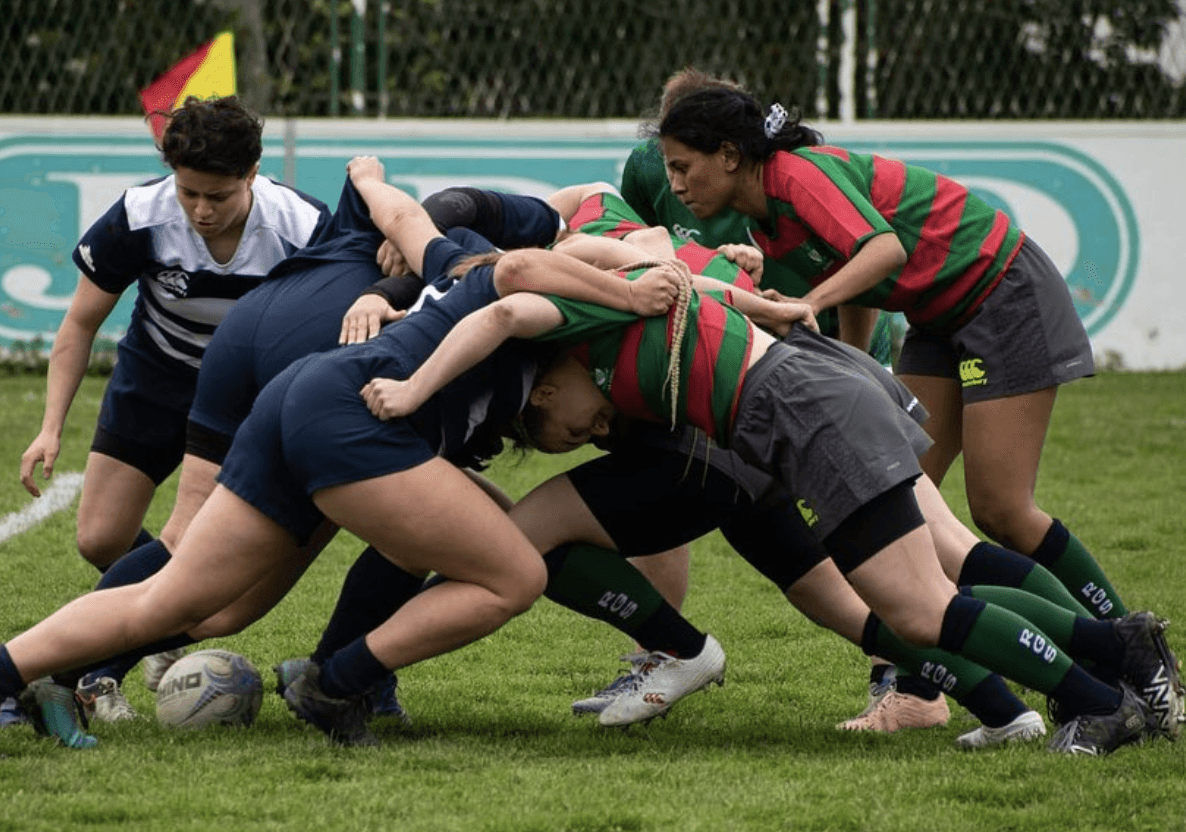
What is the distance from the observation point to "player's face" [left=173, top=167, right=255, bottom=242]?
519cm

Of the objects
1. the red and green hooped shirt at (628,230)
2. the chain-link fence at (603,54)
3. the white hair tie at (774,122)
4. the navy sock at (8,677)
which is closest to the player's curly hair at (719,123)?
the white hair tie at (774,122)

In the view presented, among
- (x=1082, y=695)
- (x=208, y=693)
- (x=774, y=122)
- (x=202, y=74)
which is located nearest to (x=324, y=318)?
(x=208, y=693)

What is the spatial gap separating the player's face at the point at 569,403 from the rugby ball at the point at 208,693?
3.63ft

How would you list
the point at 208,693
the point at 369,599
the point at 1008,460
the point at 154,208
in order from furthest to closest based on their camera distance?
the point at 1008,460 → the point at 154,208 → the point at 208,693 → the point at 369,599

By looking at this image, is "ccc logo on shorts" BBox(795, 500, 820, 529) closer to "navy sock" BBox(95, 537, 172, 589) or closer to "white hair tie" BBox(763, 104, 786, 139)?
"white hair tie" BBox(763, 104, 786, 139)

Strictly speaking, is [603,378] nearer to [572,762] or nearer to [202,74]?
[572,762]

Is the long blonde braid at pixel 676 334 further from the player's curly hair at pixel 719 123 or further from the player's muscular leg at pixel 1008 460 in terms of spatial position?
the player's muscular leg at pixel 1008 460

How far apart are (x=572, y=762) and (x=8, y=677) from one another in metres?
1.34

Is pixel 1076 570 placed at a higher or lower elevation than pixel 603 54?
higher

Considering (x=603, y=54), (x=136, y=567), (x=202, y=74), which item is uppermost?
(x=136, y=567)

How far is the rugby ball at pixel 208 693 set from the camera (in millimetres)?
5027

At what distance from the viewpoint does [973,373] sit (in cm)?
556

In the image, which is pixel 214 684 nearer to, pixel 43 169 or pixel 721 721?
pixel 721 721

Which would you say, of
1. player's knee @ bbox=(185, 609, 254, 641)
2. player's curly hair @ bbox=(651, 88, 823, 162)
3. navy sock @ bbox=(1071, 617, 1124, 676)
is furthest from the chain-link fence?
navy sock @ bbox=(1071, 617, 1124, 676)
